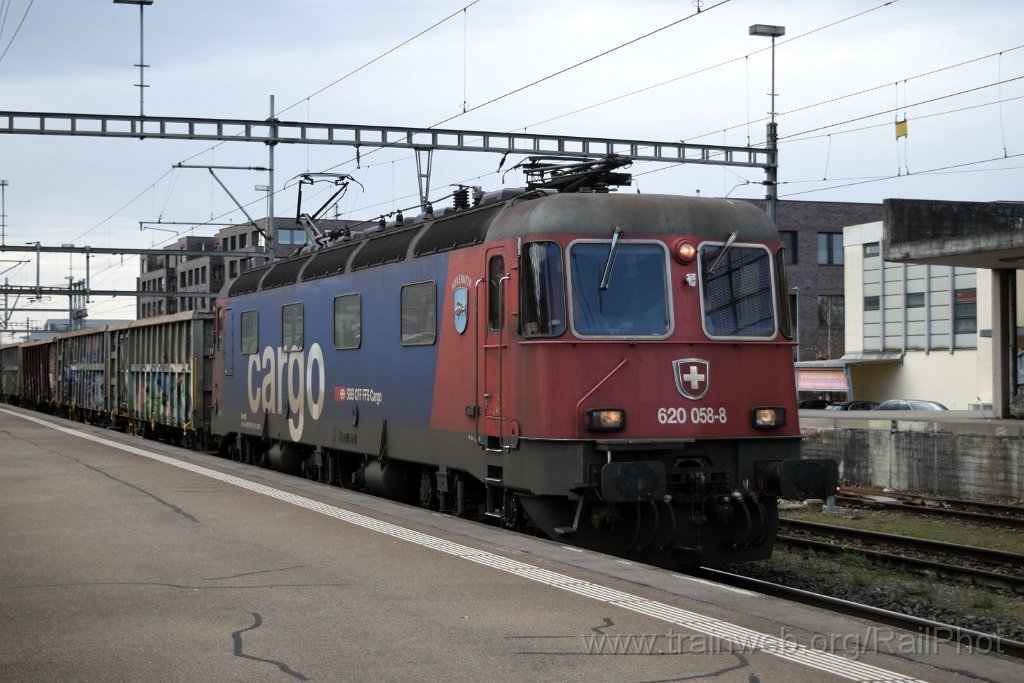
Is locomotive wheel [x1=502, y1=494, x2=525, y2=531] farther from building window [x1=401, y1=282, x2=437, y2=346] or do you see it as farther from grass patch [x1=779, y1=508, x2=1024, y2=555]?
grass patch [x1=779, y1=508, x2=1024, y2=555]

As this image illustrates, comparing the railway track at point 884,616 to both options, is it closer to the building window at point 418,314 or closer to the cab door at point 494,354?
the cab door at point 494,354

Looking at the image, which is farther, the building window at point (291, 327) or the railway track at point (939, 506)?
the building window at point (291, 327)

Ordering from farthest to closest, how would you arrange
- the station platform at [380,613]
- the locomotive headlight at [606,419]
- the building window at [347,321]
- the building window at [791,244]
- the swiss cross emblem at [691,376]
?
the building window at [791,244], the building window at [347,321], the swiss cross emblem at [691,376], the locomotive headlight at [606,419], the station platform at [380,613]

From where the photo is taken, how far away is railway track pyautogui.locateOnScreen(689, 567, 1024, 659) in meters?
8.61

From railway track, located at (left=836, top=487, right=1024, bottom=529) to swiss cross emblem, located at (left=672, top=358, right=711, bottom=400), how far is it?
7.44 meters

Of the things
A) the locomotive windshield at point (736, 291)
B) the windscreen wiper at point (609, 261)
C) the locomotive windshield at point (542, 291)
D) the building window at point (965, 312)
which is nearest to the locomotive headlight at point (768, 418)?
the locomotive windshield at point (736, 291)

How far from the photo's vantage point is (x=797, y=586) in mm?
11773

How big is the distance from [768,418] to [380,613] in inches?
198

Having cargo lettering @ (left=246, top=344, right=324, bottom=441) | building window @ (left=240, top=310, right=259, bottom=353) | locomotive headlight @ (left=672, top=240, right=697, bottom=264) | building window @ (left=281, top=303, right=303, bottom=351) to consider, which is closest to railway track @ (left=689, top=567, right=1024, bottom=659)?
locomotive headlight @ (left=672, top=240, right=697, bottom=264)

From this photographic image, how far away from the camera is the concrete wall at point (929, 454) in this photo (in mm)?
19594

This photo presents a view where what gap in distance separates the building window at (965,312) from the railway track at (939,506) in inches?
919

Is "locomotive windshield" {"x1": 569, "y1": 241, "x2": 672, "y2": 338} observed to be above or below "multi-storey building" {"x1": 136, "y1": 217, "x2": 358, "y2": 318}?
below

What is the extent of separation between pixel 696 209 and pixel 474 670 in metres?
6.35

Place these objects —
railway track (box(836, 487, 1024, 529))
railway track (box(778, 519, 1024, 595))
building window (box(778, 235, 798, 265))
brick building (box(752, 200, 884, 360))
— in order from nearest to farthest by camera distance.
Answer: railway track (box(778, 519, 1024, 595))
railway track (box(836, 487, 1024, 529))
brick building (box(752, 200, 884, 360))
building window (box(778, 235, 798, 265))
